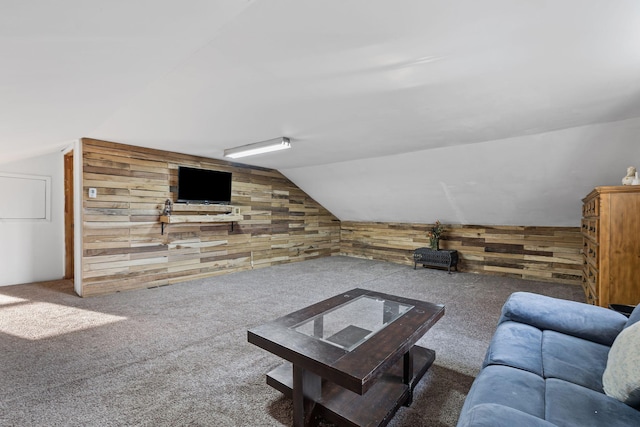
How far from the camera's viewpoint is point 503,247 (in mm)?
5758

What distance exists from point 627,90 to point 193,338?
14.2 ft

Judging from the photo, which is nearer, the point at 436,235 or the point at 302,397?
the point at 302,397

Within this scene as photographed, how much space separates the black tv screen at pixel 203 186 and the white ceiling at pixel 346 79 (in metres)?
0.58

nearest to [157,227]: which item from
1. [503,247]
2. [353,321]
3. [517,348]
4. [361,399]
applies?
[353,321]

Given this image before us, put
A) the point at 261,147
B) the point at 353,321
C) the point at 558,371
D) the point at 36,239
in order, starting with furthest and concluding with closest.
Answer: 1. the point at 36,239
2. the point at 261,147
3. the point at 353,321
4. the point at 558,371

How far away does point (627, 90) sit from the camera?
238 centimetres

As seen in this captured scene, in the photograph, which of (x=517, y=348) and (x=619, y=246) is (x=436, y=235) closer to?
(x=619, y=246)

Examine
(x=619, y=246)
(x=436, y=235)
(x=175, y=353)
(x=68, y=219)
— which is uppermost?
(x=68, y=219)

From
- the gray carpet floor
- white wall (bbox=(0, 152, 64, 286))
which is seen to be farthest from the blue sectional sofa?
white wall (bbox=(0, 152, 64, 286))

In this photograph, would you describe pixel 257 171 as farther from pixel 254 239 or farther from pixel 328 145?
pixel 328 145

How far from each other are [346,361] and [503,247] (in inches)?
214

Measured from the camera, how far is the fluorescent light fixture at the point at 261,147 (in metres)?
4.00

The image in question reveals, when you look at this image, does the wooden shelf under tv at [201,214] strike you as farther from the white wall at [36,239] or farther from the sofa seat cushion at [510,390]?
the sofa seat cushion at [510,390]

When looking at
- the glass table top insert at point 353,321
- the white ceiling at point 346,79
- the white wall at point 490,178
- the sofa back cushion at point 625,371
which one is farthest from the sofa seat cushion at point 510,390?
the white wall at point 490,178
